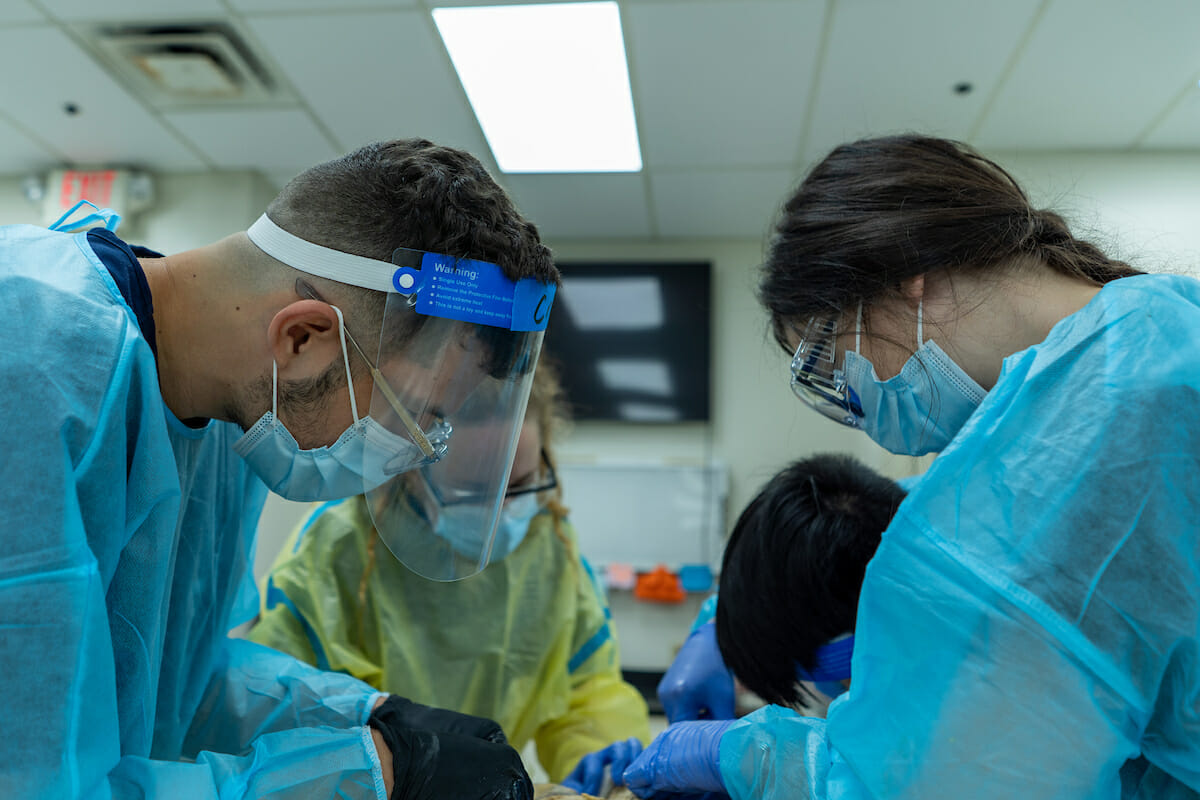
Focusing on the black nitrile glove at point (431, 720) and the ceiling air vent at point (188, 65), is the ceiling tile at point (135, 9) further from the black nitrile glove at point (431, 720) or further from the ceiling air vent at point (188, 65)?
the black nitrile glove at point (431, 720)

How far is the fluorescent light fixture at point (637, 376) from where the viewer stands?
169 inches

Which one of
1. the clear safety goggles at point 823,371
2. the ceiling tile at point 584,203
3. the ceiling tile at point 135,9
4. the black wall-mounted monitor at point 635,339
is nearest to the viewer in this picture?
the clear safety goggles at point 823,371

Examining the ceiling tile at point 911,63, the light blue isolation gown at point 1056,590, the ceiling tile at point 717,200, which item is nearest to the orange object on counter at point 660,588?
the ceiling tile at point 717,200

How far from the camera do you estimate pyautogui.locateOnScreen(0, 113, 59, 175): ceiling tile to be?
3705mm

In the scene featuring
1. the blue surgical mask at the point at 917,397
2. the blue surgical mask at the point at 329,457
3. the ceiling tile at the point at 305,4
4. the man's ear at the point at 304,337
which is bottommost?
the blue surgical mask at the point at 329,457

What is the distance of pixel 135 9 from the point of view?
2805mm

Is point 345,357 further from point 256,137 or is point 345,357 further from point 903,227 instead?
point 256,137

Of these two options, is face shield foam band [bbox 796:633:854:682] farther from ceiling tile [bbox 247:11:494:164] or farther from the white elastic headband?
ceiling tile [bbox 247:11:494:164]

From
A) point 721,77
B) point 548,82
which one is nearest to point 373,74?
point 548,82

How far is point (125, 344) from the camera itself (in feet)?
2.85

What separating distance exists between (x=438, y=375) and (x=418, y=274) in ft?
0.44

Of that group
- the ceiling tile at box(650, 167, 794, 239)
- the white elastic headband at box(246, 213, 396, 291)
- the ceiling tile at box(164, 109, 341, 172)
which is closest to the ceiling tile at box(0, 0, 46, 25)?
the ceiling tile at box(164, 109, 341, 172)

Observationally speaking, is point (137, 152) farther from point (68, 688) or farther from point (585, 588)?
point (68, 688)

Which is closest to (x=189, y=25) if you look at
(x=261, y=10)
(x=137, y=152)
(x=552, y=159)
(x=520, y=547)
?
(x=261, y=10)
